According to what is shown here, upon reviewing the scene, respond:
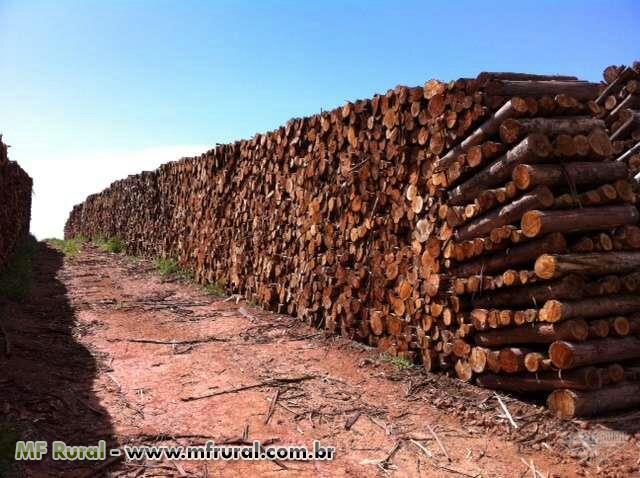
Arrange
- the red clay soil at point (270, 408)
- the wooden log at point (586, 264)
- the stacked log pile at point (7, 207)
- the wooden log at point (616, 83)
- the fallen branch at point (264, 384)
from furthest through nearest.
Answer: the stacked log pile at point (7, 207) → the wooden log at point (616, 83) → the fallen branch at point (264, 384) → the wooden log at point (586, 264) → the red clay soil at point (270, 408)

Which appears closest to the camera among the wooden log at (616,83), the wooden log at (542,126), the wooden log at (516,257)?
the wooden log at (516,257)

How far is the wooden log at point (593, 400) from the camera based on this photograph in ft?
12.9

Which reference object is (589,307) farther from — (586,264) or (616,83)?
(616,83)

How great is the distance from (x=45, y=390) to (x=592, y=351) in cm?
432

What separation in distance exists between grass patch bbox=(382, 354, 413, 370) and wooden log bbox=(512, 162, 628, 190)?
2070mm

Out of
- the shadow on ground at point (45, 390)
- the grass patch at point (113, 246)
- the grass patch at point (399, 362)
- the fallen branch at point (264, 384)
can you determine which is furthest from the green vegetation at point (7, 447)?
the grass patch at point (113, 246)

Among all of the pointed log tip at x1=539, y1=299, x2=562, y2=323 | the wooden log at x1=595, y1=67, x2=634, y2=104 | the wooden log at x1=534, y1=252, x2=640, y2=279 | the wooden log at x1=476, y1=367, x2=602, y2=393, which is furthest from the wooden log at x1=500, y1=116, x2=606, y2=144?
the wooden log at x1=595, y1=67, x2=634, y2=104

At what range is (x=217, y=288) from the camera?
9.68m

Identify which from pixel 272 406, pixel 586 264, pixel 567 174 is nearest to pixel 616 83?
pixel 567 174

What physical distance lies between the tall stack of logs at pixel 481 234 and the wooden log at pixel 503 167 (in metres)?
0.01

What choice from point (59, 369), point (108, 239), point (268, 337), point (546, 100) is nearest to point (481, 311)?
point (546, 100)

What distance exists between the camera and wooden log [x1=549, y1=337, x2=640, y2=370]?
153 inches

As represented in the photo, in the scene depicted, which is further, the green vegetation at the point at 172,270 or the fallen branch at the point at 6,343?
the green vegetation at the point at 172,270

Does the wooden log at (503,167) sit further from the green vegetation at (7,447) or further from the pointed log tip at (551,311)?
the green vegetation at (7,447)
